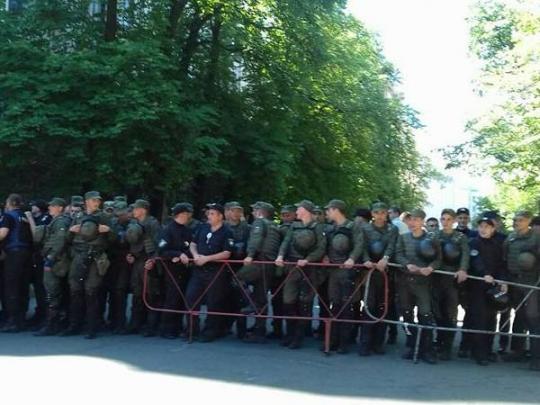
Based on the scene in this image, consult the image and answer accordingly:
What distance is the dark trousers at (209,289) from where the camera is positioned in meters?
10.3

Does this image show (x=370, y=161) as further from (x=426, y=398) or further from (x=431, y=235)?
(x=426, y=398)

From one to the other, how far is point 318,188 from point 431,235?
1544 cm

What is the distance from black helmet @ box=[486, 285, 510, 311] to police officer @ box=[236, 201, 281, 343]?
291 centimetres

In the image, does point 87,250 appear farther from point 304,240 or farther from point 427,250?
point 427,250

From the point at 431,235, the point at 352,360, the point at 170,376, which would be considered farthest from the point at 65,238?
the point at 431,235

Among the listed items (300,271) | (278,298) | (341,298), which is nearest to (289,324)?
(278,298)

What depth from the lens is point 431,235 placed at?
368 inches

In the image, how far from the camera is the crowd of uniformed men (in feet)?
30.7

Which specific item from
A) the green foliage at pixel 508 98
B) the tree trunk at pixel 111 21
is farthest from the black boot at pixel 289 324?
the tree trunk at pixel 111 21

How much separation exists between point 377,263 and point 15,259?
5.40 metres

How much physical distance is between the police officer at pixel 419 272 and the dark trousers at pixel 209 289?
2.53m

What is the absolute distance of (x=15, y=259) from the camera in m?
10.9

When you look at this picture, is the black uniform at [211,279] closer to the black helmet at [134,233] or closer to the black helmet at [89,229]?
the black helmet at [134,233]

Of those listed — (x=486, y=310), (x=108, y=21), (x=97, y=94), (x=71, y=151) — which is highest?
(x=108, y=21)
